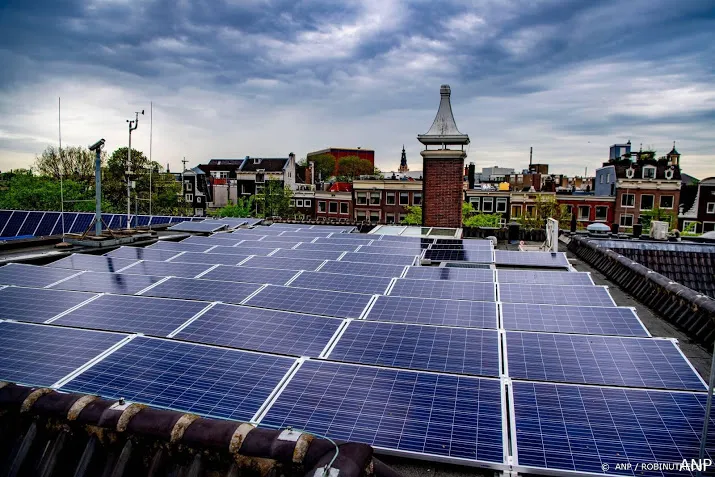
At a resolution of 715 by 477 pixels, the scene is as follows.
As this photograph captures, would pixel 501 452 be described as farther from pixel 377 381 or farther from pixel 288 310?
pixel 288 310

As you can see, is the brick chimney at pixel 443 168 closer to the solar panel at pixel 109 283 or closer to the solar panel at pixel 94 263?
the solar panel at pixel 94 263

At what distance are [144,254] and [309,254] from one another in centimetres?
585

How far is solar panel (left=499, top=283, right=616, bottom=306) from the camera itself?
970 cm

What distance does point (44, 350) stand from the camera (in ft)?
22.8

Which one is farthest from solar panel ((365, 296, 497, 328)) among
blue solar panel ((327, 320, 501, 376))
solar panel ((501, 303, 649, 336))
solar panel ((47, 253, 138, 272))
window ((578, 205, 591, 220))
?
window ((578, 205, 591, 220))

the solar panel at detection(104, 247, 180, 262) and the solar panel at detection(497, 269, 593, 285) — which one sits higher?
the solar panel at detection(497, 269, 593, 285)

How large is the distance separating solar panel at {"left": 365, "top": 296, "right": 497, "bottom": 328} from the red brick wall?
16718 millimetres

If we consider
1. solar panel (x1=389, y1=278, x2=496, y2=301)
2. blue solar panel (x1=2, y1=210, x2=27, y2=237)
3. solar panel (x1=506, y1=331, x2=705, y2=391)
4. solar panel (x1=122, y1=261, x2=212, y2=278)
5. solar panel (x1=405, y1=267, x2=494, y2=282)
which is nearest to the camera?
solar panel (x1=506, y1=331, x2=705, y2=391)

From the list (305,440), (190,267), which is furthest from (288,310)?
(190,267)

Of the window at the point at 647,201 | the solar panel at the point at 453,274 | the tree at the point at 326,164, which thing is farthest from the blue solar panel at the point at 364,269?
the tree at the point at 326,164

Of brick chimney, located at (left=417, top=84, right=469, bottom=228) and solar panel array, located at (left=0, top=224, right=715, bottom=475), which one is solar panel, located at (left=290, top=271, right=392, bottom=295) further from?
brick chimney, located at (left=417, top=84, right=469, bottom=228)

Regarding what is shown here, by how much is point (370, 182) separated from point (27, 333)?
5952 cm

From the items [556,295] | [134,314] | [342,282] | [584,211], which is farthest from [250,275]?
[584,211]

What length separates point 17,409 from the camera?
5074 millimetres
